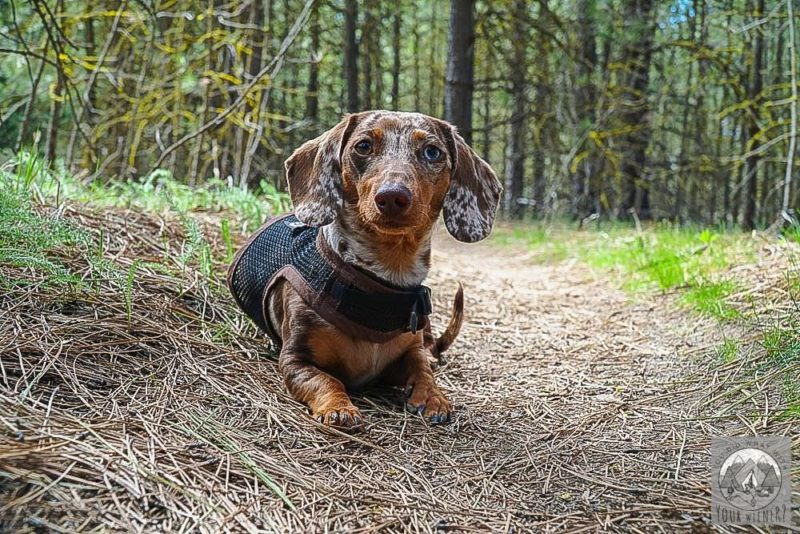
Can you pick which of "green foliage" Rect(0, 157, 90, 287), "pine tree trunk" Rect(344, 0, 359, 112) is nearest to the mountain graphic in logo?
"green foliage" Rect(0, 157, 90, 287)

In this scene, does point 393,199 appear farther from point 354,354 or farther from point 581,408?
point 581,408

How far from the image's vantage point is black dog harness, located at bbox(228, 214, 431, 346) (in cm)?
256

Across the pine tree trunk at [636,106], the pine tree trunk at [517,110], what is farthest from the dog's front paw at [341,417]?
the pine tree trunk at [517,110]

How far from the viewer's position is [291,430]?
2.23 metres

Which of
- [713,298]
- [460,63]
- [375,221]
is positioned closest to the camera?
[375,221]

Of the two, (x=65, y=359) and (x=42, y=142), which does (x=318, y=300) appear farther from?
(x=42, y=142)

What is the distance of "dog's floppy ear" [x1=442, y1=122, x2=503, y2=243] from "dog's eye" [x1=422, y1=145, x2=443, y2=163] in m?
0.13

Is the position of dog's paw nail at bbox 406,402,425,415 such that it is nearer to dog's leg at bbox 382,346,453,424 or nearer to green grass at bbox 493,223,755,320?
dog's leg at bbox 382,346,453,424

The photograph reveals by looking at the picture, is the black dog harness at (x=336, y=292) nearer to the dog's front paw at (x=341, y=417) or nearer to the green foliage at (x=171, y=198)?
the dog's front paw at (x=341, y=417)

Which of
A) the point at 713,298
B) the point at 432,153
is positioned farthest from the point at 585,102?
the point at 432,153

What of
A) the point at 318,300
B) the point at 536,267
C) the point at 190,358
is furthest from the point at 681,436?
the point at 536,267

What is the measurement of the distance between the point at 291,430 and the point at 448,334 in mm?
1255

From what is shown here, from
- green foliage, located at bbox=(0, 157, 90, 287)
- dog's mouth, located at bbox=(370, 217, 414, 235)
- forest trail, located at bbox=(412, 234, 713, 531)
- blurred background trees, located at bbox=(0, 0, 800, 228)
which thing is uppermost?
blurred background trees, located at bbox=(0, 0, 800, 228)

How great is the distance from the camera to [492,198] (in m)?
2.94
